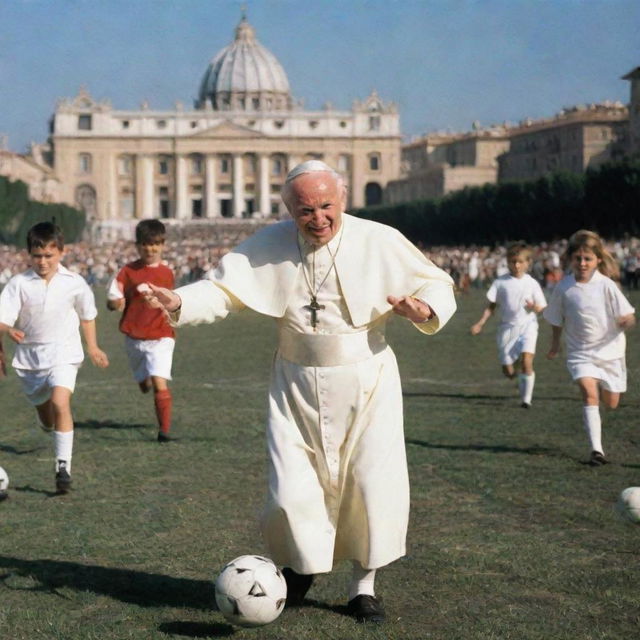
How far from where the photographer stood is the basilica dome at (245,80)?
454ft

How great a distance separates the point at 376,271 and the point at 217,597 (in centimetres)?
124

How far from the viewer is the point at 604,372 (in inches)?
321

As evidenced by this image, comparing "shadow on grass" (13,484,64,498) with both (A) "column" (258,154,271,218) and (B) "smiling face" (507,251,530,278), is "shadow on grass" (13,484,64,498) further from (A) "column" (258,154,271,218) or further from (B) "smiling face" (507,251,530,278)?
(A) "column" (258,154,271,218)

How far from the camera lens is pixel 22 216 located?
70.2 metres

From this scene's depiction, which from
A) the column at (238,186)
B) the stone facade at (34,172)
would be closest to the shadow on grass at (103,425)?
the stone facade at (34,172)

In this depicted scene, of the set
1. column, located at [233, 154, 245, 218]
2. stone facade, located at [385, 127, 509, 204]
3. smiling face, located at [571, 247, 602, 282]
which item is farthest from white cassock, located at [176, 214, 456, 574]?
column, located at [233, 154, 245, 218]

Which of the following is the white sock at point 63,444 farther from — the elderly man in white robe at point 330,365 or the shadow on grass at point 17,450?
the elderly man in white robe at point 330,365

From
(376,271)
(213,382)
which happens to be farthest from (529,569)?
(213,382)

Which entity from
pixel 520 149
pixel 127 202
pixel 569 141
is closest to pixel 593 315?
pixel 569 141

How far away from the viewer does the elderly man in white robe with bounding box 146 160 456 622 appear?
15.9 feet

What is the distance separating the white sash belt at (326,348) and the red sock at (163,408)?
418 centimetres

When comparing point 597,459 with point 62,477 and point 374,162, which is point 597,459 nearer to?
point 62,477

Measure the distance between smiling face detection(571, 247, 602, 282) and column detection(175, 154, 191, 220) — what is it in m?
118

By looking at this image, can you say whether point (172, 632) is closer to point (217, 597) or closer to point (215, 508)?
point (217, 597)
